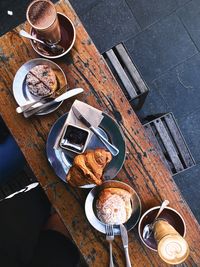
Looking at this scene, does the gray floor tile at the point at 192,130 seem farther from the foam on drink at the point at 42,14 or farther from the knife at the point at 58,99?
the foam on drink at the point at 42,14

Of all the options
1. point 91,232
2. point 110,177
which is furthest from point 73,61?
point 91,232

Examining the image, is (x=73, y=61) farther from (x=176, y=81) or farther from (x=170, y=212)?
(x=176, y=81)

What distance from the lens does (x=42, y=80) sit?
1.71 meters

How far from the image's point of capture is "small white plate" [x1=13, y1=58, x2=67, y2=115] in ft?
5.76

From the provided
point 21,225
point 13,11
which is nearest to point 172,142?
point 21,225

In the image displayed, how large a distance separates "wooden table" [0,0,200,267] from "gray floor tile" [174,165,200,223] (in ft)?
2.68

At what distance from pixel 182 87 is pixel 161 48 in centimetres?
31

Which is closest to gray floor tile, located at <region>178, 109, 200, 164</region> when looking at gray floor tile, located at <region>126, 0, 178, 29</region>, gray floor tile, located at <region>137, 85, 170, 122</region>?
gray floor tile, located at <region>137, 85, 170, 122</region>

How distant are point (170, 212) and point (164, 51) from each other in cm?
130

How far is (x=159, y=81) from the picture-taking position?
2635 mm

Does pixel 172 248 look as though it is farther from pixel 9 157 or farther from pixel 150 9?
pixel 150 9

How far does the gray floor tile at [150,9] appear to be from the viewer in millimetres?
2613

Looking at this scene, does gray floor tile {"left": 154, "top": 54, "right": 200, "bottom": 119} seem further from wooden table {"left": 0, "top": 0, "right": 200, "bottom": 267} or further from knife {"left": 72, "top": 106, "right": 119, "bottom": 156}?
knife {"left": 72, "top": 106, "right": 119, "bottom": 156}

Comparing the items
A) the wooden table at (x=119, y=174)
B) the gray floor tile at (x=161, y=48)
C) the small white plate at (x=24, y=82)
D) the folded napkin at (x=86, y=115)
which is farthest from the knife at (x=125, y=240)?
the gray floor tile at (x=161, y=48)
